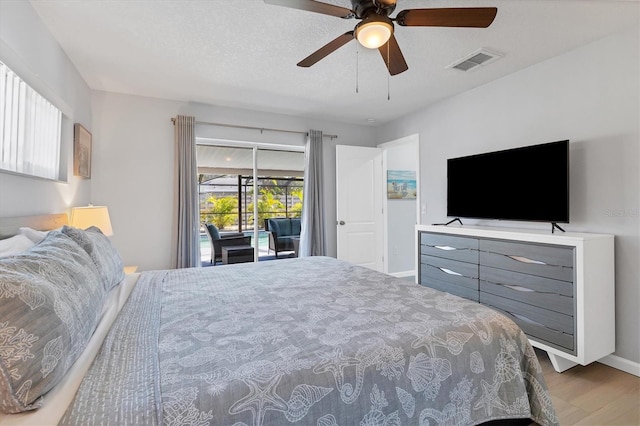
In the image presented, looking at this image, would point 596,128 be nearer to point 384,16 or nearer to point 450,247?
point 450,247

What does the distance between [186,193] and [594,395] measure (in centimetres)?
411

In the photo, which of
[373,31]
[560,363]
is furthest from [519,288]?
[373,31]

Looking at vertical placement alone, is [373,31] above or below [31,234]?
above

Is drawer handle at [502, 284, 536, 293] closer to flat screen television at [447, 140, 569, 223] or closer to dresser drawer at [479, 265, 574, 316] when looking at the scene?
dresser drawer at [479, 265, 574, 316]

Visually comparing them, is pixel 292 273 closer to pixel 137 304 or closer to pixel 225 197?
pixel 137 304

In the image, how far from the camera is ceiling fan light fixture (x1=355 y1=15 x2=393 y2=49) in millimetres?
1726

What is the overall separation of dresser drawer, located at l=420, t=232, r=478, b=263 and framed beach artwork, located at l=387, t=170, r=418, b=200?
5.74ft

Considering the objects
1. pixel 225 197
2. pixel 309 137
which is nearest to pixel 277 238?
pixel 225 197

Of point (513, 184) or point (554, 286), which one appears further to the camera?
point (513, 184)

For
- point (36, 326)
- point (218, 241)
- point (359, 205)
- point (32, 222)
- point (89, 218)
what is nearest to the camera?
point (36, 326)

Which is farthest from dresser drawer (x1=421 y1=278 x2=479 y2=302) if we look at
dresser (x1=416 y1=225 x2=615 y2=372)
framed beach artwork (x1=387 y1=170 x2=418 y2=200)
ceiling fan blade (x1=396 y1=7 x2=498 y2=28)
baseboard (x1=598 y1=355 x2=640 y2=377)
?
ceiling fan blade (x1=396 y1=7 x2=498 y2=28)

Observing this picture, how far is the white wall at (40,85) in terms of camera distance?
1764 mm

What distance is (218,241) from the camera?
4.47 meters

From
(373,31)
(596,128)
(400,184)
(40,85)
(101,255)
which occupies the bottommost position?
(101,255)
